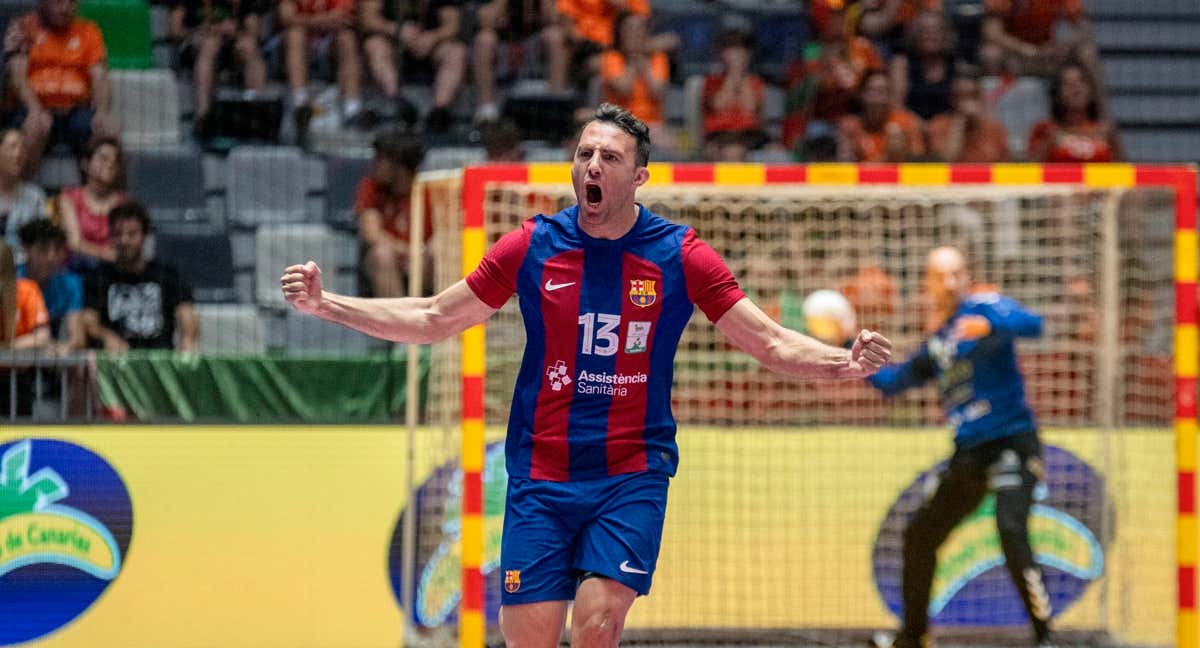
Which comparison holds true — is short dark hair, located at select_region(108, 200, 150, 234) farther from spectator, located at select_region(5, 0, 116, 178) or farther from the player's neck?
the player's neck

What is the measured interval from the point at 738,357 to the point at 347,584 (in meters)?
2.87

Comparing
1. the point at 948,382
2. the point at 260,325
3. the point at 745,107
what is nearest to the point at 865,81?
the point at 745,107

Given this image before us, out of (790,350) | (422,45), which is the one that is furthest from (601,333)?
(422,45)

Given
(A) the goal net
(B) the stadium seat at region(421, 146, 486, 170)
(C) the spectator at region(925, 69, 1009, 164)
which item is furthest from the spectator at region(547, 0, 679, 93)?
(A) the goal net

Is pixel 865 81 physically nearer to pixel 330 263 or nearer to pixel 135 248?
pixel 330 263

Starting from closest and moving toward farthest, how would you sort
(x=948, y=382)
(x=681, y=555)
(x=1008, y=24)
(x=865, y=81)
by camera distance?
1. (x=948, y=382)
2. (x=681, y=555)
3. (x=865, y=81)
4. (x=1008, y=24)

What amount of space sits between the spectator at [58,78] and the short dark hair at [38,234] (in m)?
1.16

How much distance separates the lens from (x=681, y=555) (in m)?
9.27

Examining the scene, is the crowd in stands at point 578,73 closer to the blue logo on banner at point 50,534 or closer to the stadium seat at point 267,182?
the stadium seat at point 267,182

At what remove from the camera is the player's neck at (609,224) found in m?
4.97

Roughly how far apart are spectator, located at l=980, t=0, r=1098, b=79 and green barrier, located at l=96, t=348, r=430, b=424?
672 centimetres

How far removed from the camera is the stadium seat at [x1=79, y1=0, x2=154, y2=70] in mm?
11766

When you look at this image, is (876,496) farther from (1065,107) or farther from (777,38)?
(777,38)

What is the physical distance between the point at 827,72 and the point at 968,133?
1.25 metres
